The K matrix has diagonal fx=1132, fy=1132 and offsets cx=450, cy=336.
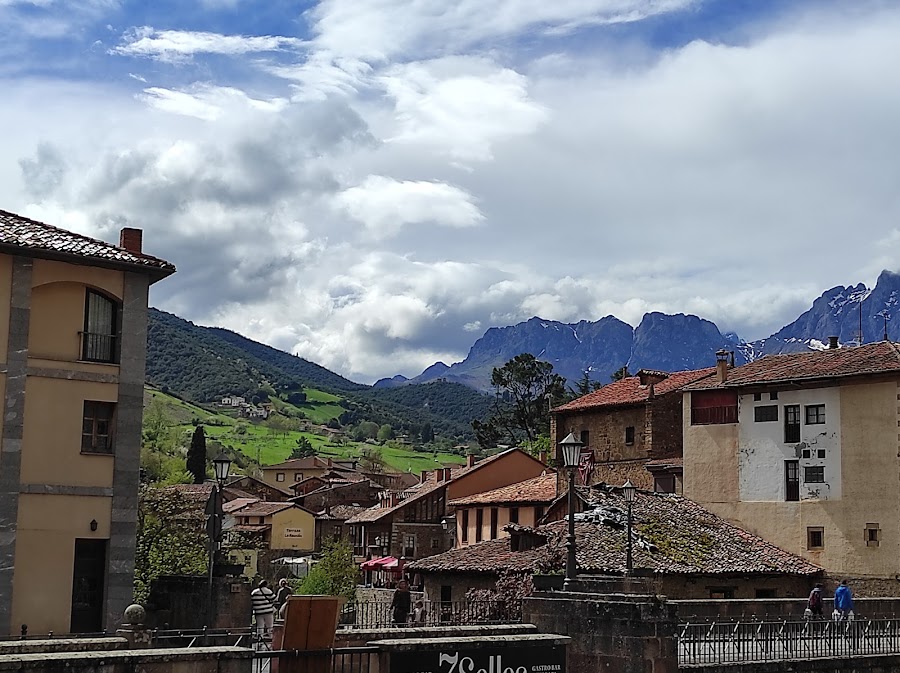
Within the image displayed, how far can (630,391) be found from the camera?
65.1m

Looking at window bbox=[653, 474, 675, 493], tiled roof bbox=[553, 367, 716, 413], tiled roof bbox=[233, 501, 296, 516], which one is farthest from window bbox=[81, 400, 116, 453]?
tiled roof bbox=[233, 501, 296, 516]

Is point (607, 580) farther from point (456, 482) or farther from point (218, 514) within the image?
point (456, 482)

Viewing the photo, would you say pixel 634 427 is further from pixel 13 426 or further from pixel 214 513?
pixel 214 513

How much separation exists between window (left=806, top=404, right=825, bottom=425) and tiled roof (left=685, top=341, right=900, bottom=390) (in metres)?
1.28

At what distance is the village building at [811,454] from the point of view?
44062mm

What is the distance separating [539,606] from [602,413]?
46988mm

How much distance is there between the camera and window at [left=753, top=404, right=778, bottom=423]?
4841 cm

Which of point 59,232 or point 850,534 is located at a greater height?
point 59,232

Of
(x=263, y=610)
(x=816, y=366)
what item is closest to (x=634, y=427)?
(x=816, y=366)

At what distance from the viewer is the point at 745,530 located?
48.4m

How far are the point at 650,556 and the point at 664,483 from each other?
15.7 m

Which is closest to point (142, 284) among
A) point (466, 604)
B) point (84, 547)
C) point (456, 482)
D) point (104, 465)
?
point (104, 465)

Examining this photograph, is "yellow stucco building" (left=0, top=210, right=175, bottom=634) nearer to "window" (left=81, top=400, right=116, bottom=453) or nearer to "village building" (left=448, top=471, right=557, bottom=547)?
"window" (left=81, top=400, right=116, bottom=453)

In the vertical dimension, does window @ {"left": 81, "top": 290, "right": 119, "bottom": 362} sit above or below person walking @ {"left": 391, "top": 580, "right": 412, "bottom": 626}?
above
